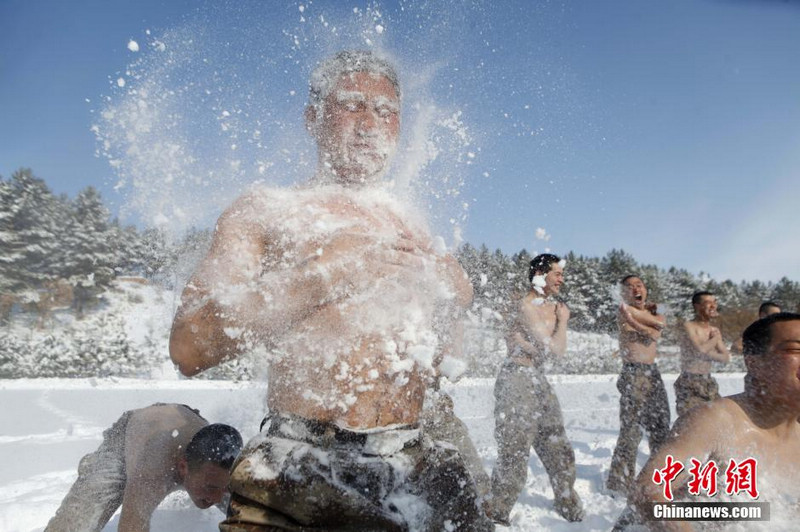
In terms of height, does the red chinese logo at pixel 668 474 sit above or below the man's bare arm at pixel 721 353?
below

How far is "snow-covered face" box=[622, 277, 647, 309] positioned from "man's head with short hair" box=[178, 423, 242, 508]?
155 inches

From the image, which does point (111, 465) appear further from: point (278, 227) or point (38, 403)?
point (38, 403)

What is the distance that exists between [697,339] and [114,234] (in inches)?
1182

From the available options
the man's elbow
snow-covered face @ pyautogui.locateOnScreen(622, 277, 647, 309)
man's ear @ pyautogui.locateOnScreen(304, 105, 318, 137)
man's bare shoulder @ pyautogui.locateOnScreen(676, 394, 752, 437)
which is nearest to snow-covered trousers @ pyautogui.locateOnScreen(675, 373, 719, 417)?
snow-covered face @ pyautogui.locateOnScreen(622, 277, 647, 309)

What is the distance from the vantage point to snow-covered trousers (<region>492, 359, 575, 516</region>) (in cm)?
392

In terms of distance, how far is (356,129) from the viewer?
2.12 metres

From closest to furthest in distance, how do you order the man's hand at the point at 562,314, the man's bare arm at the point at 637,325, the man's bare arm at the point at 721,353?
1. the man's hand at the point at 562,314
2. the man's bare arm at the point at 637,325
3. the man's bare arm at the point at 721,353

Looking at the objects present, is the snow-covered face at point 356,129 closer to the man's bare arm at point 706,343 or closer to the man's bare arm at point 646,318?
the man's bare arm at point 646,318

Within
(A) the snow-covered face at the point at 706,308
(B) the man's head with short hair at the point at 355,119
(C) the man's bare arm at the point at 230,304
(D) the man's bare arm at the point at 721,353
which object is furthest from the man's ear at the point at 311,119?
(A) the snow-covered face at the point at 706,308

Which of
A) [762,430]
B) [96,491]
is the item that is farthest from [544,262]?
[96,491]

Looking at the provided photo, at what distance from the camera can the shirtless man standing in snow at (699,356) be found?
5.07 meters

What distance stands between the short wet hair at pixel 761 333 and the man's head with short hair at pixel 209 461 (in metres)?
2.79

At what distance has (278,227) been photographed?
1.83m

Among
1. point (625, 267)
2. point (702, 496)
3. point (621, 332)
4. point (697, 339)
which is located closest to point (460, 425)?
point (702, 496)
